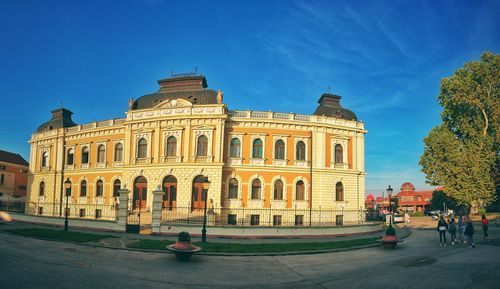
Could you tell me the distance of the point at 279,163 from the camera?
34156mm

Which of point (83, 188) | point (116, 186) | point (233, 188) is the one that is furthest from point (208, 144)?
point (83, 188)

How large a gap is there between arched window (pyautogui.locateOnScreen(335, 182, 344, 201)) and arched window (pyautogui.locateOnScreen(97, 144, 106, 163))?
26107 millimetres

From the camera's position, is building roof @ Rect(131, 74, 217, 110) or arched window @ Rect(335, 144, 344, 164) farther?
arched window @ Rect(335, 144, 344, 164)

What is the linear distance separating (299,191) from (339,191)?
4.38 m

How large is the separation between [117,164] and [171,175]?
8145 mm

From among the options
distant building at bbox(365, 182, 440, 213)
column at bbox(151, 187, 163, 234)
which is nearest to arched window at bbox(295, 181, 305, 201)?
column at bbox(151, 187, 163, 234)

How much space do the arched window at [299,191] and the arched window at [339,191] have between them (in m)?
3.60

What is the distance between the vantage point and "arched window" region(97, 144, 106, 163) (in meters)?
38.6

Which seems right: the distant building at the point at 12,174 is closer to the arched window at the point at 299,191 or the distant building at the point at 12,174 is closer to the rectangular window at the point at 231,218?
the rectangular window at the point at 231,218

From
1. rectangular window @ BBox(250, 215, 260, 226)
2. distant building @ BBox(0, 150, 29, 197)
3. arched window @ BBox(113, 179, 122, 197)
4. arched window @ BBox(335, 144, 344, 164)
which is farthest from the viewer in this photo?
distant building @ BBox(0, 150, 29, 197)

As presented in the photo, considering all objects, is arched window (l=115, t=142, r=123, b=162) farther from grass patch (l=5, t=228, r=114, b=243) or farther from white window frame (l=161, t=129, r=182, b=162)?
grass patch (l=5, t=228, r=114, b=243)

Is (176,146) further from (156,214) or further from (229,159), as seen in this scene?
(156,214)

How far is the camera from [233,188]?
109 feet

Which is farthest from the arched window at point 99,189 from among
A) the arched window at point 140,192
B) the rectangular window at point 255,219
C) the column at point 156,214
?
the column at point 156,214
